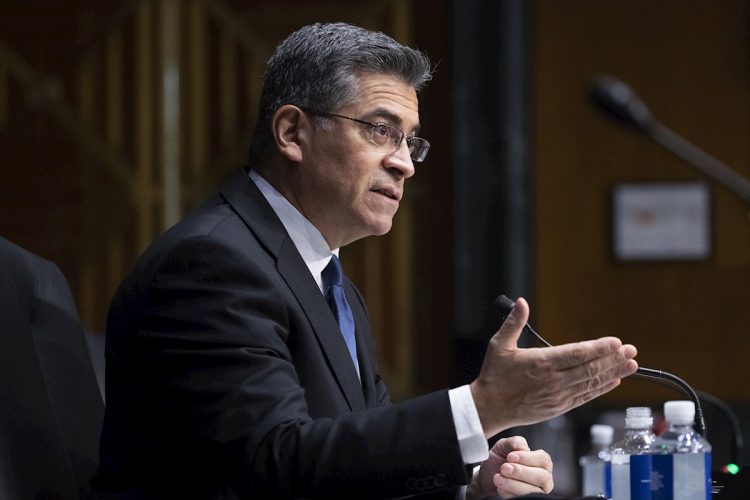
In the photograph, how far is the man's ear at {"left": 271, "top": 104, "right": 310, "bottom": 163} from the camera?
222cm

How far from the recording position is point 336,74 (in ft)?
7.18

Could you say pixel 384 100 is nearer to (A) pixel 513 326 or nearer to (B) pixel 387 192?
(B) pixel 387 192

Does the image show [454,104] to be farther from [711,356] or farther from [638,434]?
[638,434]

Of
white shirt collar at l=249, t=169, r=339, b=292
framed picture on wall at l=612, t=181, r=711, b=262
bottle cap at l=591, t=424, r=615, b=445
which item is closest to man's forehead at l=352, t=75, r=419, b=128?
white shirt collar at l=249, t=169, r=339, b=292

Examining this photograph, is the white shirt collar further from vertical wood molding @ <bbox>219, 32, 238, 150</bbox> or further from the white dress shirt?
vertical wood molding @ <bbox>219, 32, 238, 150</bbox>

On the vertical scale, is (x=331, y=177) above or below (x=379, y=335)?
above

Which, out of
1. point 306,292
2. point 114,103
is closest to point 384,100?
point 306,292

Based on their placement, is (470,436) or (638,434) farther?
(638,434)

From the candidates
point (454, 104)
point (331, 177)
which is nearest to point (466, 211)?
point (454, 104)

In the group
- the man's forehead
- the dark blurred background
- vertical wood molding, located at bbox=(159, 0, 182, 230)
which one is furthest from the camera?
vertical wood molding, located at bbox=(159, 0, 182, 230)

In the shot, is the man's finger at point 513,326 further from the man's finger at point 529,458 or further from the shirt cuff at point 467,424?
the man's finger at point 529,458

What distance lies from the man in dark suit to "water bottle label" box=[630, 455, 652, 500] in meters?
0.18

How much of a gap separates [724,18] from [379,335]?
8.05ft

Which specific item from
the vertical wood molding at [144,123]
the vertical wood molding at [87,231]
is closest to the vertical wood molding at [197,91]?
the vertical wood molding at [144,123]
